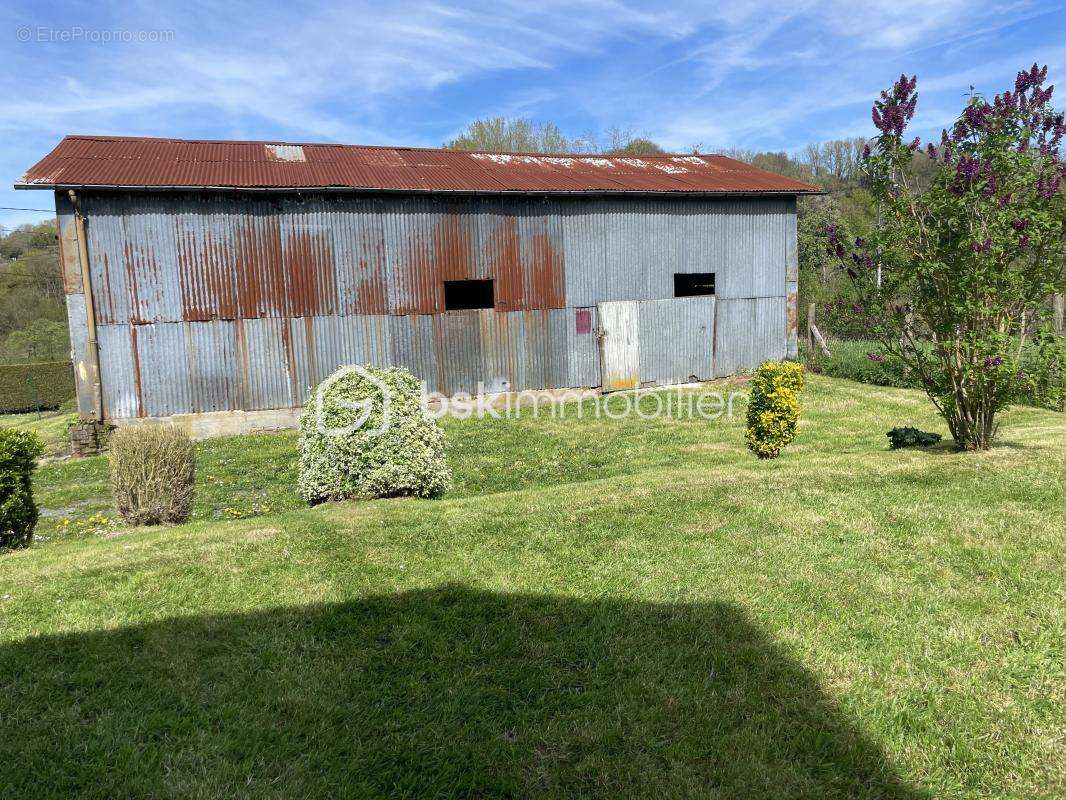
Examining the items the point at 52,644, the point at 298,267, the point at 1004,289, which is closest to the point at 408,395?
the point at 52,644

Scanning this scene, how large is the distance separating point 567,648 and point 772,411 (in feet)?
24.2

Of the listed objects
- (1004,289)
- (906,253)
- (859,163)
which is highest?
(859,163)

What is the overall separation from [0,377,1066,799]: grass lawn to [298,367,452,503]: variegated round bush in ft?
2.33

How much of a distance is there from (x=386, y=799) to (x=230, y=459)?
1085 cm

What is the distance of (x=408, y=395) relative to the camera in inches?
316

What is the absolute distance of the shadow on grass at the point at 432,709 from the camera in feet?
9.55

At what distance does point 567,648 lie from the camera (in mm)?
3986

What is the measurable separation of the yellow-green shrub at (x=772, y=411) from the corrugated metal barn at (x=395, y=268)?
22.5ft

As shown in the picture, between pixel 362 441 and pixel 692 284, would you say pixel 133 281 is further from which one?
pixel 692 284

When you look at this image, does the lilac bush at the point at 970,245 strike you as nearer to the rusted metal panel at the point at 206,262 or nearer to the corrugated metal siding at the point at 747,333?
the corrugated metal siding at the point at 747,333

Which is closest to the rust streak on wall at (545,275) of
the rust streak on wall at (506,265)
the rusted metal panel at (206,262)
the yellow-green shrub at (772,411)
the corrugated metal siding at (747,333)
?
the rust streak on wall at (506,265)

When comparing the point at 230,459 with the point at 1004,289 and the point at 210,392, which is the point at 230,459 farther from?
the point at 1004,289

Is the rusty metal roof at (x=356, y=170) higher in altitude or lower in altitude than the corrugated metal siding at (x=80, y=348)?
higher

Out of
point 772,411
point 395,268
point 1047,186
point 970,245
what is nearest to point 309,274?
point 395,268
